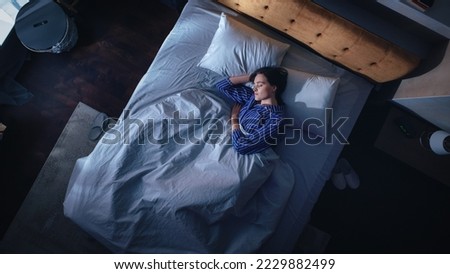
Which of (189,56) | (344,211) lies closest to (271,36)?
(189,56)

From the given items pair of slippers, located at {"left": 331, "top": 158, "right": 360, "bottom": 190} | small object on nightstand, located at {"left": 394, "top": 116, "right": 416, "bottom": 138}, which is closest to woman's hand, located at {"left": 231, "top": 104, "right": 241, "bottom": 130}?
pair of slippers, located at {"left": 331, "top": 158, "right": 360, "bottom": 190}

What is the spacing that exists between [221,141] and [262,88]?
0.42 metres

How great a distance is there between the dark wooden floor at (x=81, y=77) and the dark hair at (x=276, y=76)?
118 centimetres

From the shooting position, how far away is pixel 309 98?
1.76 metres

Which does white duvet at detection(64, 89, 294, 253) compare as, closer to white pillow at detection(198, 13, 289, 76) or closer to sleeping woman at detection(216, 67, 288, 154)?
sleeping woman at detection(216, 67, 288, 154)

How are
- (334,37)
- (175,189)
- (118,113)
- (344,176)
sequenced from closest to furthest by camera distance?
(175,189) < (334,37) < (344,176) < (118,113)

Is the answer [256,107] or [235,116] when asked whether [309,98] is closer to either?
[256,107]

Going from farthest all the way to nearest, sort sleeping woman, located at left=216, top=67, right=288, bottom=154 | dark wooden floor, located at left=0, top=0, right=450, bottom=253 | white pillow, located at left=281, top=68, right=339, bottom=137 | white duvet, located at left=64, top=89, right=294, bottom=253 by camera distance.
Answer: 1. dark wooden floor, located at left=0, top=0, right=450, bottom=253
2. white pillow, located at left=281, top=68, right=339, bottom=137
3. sleeping woman, located at left=216, top=67, right=288, bottom=154
4. white duvet, located at left=64, top=89, right=294, bottom=253

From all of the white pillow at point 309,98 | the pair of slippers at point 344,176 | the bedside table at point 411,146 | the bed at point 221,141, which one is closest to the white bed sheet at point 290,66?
the bed at point 221,141

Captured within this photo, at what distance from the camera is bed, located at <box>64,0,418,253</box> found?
4.67ft

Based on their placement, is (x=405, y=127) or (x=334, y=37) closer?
(x=334, y=37)

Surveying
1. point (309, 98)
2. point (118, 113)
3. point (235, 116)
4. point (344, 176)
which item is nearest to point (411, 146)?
point (344, 176)

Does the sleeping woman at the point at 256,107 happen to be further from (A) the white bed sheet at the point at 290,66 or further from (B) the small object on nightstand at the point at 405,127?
(B) the small object on nightstand at the point at 405,127
